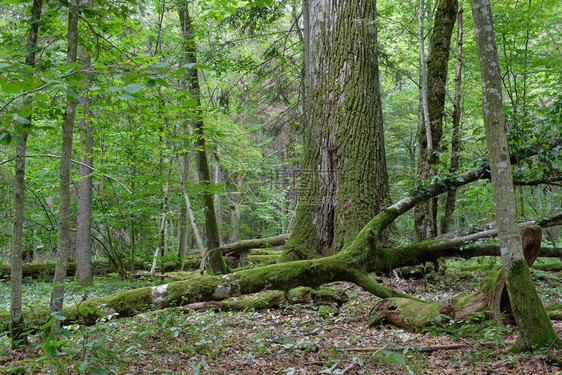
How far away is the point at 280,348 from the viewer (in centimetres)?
377

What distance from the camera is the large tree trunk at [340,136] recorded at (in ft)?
19.6

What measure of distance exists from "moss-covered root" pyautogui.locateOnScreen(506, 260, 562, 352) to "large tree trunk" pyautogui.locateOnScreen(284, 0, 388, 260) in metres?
2.86

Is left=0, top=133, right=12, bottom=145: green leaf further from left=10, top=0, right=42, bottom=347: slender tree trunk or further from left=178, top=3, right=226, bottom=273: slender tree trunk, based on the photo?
Answer: left=178, top=3, right=226, bottom=273: slender tree trunk

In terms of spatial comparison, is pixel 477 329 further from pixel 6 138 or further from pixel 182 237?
pixel 182 237

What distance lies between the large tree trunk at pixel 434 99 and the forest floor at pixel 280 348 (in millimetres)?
2182

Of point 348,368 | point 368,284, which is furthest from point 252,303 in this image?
point 348,368

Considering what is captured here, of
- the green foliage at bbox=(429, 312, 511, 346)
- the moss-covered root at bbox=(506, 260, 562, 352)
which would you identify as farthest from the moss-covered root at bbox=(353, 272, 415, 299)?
the moss-covered root at bbox=(506, 260, 562, 352)

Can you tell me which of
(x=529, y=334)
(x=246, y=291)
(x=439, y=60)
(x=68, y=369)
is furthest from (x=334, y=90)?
(x=68, y=369)

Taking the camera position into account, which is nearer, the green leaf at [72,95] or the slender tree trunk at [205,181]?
the green leaf at [72,95]

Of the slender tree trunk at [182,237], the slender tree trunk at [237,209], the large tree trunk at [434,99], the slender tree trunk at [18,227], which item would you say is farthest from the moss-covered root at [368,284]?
the slender tree trunk at [237,209]

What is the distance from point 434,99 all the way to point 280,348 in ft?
18.3

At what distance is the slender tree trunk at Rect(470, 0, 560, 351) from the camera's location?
2.88 meters

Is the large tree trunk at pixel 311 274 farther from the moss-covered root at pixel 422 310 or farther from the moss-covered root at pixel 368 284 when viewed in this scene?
the moss-covered root at pixel 422 310

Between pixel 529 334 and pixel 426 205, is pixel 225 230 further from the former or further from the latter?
pixel 529 334
